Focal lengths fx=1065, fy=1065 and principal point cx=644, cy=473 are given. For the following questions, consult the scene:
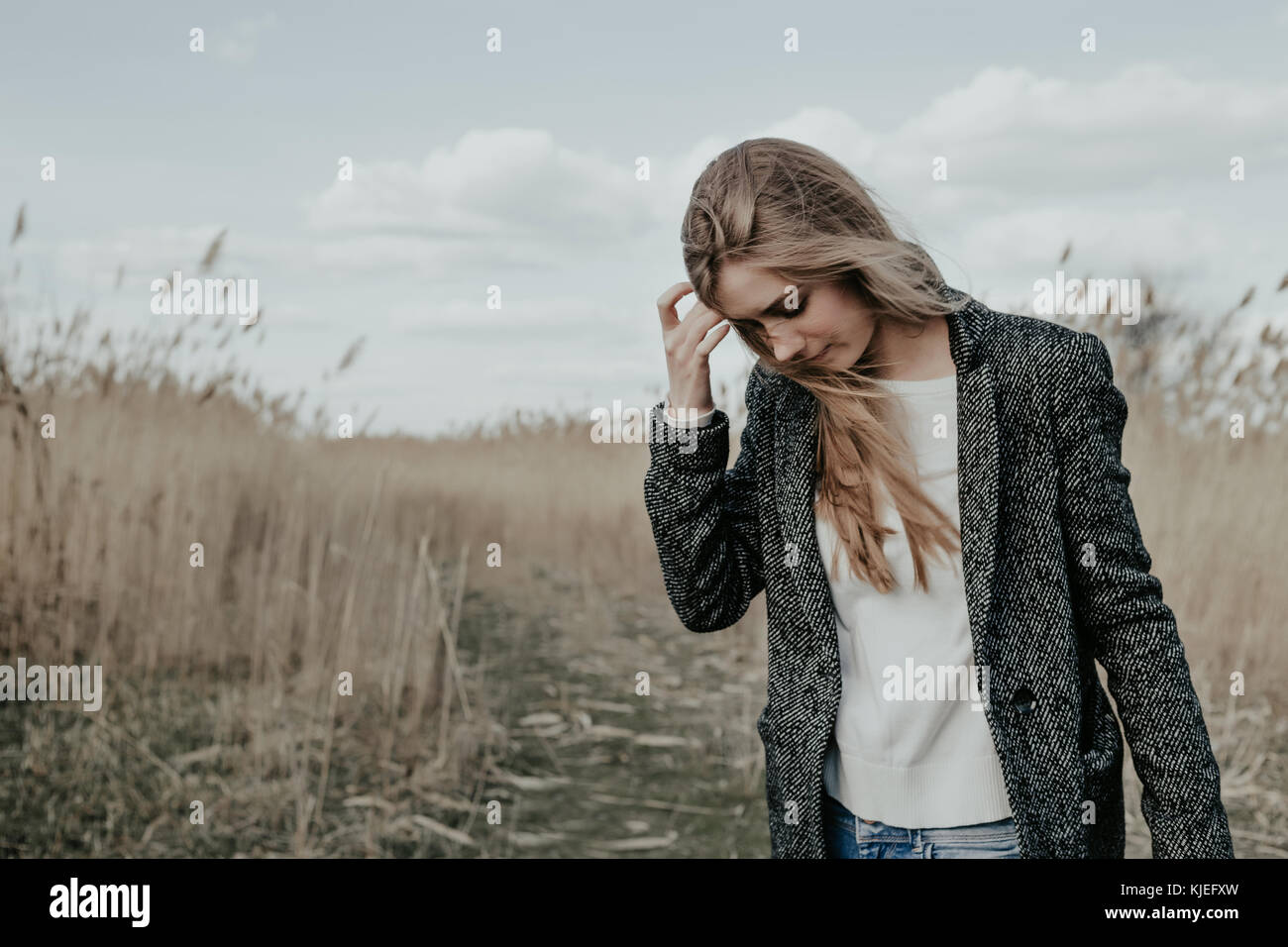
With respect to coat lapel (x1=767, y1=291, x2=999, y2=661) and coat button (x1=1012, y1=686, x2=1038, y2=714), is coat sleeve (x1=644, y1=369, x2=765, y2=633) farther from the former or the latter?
coat button (x1=1012, y1=686, x2=1038, y2=714)

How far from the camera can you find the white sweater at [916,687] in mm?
1410

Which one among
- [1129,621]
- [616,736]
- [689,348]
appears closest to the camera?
[1129,621]

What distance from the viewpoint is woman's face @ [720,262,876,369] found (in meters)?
1.49

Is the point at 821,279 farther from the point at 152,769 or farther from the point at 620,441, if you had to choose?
the point at 620,441

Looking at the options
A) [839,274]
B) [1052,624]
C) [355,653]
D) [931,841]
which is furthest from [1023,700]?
[355,653]

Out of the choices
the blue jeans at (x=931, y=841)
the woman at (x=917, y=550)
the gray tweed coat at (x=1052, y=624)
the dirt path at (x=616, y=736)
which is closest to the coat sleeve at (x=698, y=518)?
the woman at (x=917, y=550)

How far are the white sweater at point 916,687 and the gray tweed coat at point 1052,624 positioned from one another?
0.12 feet

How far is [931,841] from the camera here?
142 cm

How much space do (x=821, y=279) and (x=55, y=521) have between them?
11.0 ft

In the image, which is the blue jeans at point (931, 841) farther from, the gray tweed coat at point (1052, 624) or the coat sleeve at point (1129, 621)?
the coat sleeve at point (1129, 621)

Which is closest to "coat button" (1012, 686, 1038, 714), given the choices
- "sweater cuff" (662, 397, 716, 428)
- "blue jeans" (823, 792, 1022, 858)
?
"blue jeans" (823, 792, 1022, 858)

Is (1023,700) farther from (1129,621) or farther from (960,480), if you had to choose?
(960,480)

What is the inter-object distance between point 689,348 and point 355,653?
2493 mm
